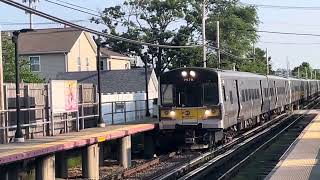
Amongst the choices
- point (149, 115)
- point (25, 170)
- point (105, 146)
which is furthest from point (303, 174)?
point (149, 115)

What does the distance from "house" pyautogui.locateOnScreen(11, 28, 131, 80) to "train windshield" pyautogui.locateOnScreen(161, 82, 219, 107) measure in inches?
1201

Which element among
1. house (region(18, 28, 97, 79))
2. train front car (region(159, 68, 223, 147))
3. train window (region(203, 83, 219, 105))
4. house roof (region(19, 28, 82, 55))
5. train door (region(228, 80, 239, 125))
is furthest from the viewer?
house roof (region(19, 28, 82, 55))

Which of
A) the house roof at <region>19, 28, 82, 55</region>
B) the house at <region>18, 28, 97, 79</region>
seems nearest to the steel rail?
the house at <region>18, 28, 97, 79</region>

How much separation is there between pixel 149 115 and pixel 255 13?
164 feet

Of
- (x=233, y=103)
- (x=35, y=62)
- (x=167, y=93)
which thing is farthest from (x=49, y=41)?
(x=167, y=93)

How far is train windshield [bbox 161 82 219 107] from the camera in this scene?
2194cm

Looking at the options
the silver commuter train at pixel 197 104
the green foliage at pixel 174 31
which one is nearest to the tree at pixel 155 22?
the green foliage at pixel 174 31

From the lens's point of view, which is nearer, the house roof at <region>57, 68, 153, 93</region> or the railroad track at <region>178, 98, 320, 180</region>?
the railroad track at <region>178, 98, 320, 180</region>

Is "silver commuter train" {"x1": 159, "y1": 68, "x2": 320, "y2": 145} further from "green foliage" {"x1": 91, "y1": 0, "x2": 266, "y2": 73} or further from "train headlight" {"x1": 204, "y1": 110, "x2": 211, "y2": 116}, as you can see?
"green foliage" {"x1": 91, "y1": 0, "x2": 266, "y2": 73}

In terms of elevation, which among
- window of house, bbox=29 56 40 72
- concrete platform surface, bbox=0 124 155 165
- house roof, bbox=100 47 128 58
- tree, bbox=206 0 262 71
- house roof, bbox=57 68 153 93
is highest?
tree, bbox=206 0 262 71

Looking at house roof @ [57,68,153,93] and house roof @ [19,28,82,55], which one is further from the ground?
house roof @ [19,28,82,55]

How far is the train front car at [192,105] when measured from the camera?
71.2 ft

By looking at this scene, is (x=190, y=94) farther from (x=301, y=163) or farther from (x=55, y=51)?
(x=55, y=51)

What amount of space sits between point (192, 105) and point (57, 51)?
33.0 meters
